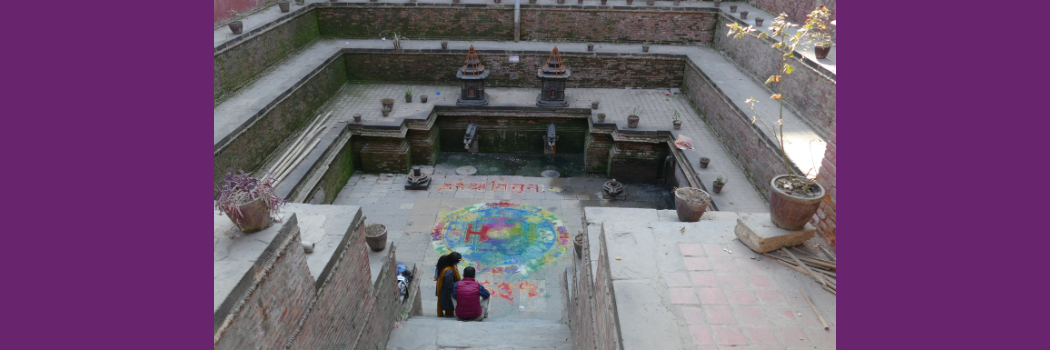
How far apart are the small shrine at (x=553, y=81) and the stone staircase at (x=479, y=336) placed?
7369 mm

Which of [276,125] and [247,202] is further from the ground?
[247,202]

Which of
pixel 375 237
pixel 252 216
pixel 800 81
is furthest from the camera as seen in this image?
pixel 800 81

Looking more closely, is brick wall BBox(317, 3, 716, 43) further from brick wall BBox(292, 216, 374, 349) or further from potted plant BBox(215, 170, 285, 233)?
potted plant BBox(215, 170, 285, 233)

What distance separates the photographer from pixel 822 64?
9312 mm

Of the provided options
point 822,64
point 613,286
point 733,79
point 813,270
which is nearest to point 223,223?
point 613,286

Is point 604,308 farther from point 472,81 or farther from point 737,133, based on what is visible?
point 472,81

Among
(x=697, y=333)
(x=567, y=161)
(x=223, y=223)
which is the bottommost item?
(x=567, y=161)

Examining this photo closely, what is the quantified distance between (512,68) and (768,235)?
→ 36.6 ft

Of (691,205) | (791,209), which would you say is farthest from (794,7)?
(791,209)

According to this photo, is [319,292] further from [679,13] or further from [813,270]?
[679,13]

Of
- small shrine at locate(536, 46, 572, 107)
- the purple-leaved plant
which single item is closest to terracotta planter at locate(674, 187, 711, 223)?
the purple-leaved plant

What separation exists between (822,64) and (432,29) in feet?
34.3

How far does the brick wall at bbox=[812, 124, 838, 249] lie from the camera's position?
14.0 ft

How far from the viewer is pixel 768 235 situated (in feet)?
13.9
